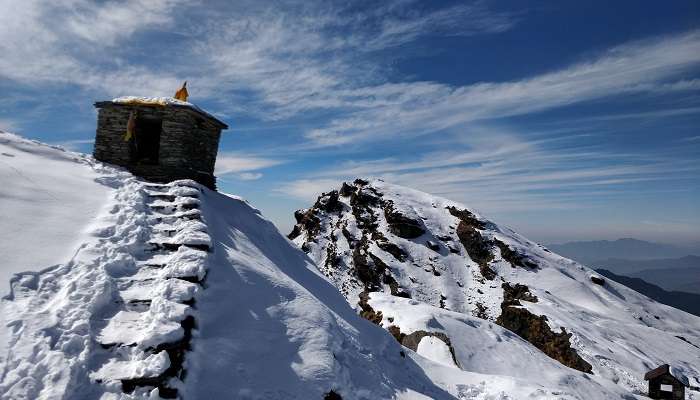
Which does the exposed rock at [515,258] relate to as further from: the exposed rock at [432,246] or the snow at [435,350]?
the snow at [435,350]

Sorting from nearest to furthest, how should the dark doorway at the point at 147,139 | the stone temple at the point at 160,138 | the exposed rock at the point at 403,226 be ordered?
the stone temple at the point at 160,138 → the dark doorway at the point at 147,139 → the exposed rock at the point at 403,226

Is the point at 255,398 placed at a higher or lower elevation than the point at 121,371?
lower

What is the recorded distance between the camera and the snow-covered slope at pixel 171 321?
19.0 feet

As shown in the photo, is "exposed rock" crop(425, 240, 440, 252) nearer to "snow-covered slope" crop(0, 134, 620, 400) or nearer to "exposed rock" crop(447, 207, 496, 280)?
"exposed rock" crop(447, 207, 496, 280)

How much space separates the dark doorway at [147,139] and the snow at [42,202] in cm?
218

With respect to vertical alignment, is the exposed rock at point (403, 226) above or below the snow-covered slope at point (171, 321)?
above

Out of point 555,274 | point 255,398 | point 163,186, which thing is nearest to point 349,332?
point 255,398

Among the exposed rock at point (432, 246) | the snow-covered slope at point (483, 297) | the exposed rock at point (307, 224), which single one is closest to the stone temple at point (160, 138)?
the snow-covered slope at point (483, 297)

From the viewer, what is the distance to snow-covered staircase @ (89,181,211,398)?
233 inches

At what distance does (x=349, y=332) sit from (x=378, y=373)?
4.83 ft

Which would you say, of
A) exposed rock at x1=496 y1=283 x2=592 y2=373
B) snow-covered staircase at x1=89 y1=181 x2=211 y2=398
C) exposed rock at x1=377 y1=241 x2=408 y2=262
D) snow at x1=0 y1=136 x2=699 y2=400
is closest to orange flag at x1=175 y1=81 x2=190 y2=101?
snow at x1=0 y1=136 x2=699 y2=400

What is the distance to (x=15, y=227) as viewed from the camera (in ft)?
26.3

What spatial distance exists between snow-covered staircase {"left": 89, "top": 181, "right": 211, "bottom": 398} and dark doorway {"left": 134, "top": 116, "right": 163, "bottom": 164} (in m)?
6.16

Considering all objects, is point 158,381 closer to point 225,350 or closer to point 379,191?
point 225,350
